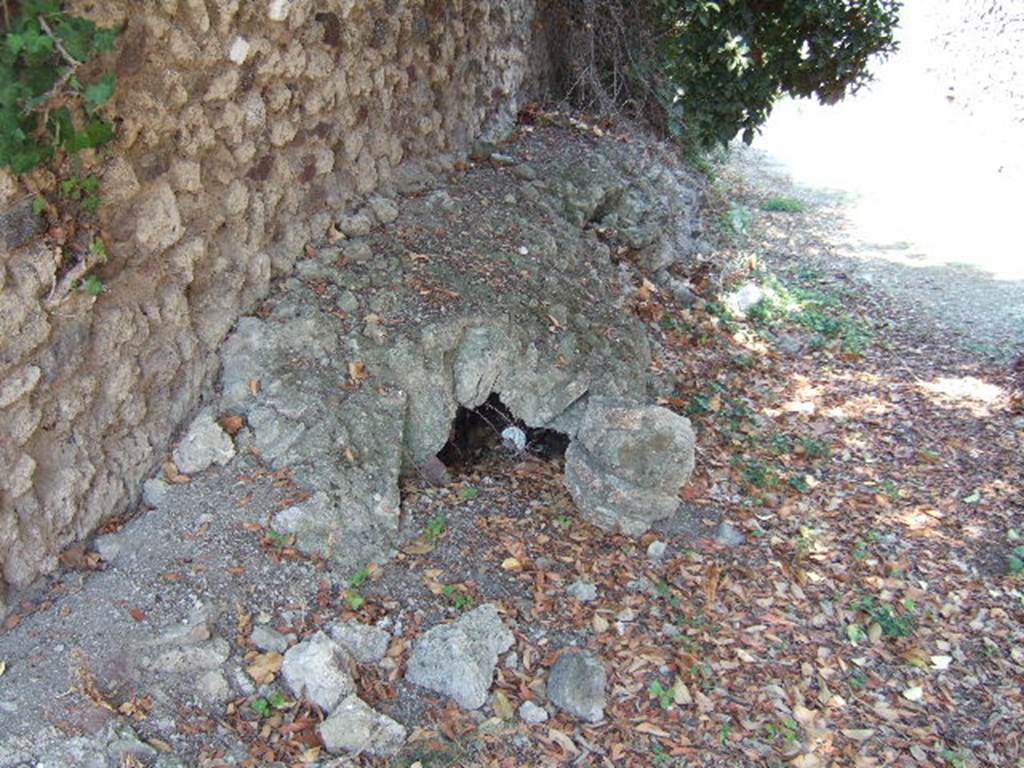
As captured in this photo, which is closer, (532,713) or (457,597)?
(532,713)

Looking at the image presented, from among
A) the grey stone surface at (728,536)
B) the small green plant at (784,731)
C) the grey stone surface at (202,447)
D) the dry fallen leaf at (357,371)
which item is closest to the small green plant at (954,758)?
the small green plant at (784,731)

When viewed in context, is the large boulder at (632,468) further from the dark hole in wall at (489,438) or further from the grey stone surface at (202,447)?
the grey stone surface at (202,447)

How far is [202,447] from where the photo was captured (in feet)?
11.1

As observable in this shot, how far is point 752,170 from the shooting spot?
496 inches

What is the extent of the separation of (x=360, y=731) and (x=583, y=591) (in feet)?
3.70

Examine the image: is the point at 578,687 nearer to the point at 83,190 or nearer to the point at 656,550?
the point at 656,550

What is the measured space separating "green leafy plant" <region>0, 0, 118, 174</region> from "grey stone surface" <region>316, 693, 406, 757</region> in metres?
2.00

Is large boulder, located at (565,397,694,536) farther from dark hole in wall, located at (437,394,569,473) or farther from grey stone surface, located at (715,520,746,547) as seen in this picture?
dark hole in wall, located at (437,394,569,473)

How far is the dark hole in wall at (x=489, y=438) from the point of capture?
4.35 meters

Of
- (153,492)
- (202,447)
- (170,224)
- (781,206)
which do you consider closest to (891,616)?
(202,447)

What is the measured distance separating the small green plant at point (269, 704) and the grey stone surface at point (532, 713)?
812mm

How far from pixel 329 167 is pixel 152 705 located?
2526mm

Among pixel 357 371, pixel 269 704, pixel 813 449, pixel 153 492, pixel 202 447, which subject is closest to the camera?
pixel 269 704

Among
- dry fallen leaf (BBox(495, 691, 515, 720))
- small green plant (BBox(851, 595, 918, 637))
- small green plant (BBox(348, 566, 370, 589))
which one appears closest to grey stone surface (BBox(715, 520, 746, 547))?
small green plant (BBox(851, 595, 918, 637))
